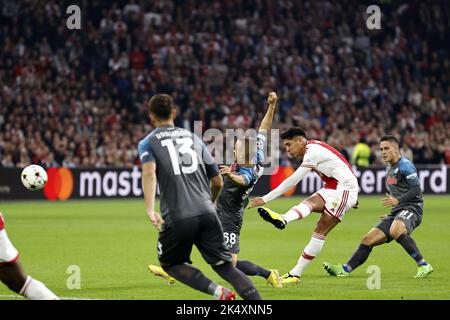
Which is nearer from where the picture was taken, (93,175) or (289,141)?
(289,141)

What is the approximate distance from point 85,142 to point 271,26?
9789 mm

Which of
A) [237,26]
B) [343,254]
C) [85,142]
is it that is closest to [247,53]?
[237,26]

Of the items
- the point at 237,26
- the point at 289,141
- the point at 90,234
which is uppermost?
the point at 237,26

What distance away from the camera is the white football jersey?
12.5 metres

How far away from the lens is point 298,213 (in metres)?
12.1

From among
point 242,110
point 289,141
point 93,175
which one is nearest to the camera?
point 289,141

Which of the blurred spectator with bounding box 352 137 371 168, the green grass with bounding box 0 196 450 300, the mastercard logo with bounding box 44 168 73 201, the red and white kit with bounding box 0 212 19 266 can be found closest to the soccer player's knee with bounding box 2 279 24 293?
the red and white kit with bounding box 0 212 19 266

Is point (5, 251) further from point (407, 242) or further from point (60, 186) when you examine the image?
point (60, 186)

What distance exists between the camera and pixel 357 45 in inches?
1415

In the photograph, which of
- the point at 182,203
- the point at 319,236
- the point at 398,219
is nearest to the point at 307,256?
the point at 319,236

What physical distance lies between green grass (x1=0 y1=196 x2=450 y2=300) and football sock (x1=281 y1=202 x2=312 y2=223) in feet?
2.76

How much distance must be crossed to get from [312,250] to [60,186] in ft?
52.7
